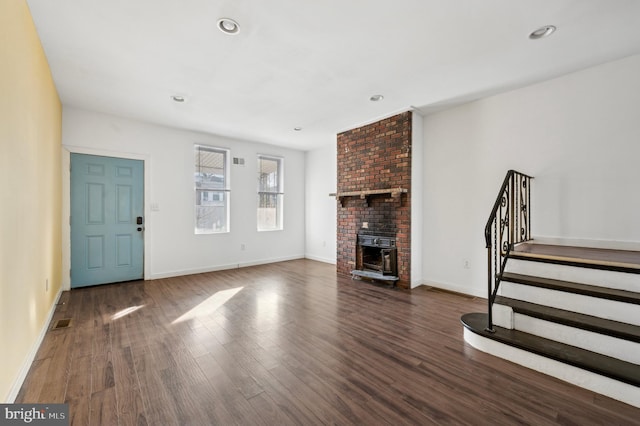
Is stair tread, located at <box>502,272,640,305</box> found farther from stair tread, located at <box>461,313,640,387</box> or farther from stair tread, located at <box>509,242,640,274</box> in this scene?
stair tread, located at <box>461,313,640,387</box>

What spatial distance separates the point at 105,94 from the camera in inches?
145

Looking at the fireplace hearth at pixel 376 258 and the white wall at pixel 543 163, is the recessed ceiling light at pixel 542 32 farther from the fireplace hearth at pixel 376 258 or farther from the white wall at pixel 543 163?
the fireplace hearth at pixel 376 258

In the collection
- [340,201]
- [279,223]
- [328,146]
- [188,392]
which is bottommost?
[188,392]

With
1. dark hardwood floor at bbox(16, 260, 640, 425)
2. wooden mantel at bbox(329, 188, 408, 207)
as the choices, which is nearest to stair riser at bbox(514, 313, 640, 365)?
dark hardwood floor at bbox(16, 260, 640, 425)

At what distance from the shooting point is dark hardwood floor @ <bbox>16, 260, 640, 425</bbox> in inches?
65.9

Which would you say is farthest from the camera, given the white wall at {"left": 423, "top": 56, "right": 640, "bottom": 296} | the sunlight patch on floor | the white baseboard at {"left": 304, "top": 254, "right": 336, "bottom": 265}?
the white baseboard at {"left": 304, "top": 254, "right": 336, "bottom": 265}

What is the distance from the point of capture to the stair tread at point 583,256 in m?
2.25

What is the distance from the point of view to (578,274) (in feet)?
8.01

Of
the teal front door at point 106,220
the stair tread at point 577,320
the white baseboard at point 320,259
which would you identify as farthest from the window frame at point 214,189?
the stair tread at point 577,320

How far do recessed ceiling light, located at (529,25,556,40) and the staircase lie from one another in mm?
1955

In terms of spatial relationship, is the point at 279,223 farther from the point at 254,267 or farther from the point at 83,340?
the point at 83,340

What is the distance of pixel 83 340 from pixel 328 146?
210 inches

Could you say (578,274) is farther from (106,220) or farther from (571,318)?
(106,220)

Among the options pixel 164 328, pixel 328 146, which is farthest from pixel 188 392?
pixel 328 146
